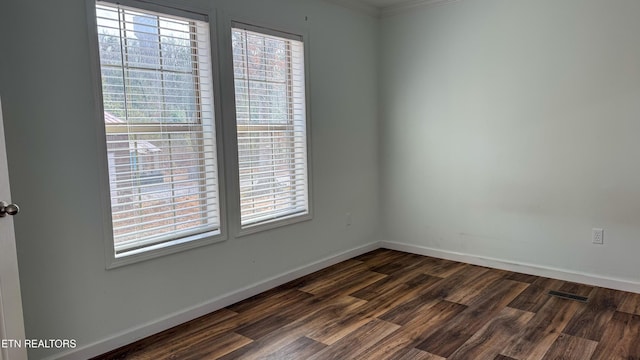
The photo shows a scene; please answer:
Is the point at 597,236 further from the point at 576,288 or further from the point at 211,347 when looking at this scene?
the point at 211,347

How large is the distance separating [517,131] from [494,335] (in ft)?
5.92

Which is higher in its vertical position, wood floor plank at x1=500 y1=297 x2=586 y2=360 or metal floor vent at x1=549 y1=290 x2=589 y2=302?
metal floor vent at x1=549 y1=290 x2=589 y2=302

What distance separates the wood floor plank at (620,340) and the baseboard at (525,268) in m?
0.49

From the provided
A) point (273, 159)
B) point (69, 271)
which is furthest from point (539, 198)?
point (69, 271)

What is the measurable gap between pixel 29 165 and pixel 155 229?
0.82 m

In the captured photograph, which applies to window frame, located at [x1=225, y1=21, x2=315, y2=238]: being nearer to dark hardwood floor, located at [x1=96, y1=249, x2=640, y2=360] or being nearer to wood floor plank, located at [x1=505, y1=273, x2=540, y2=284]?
dark hardwood floor, located at [x1=96, y1=249, x2=640, y2=360]

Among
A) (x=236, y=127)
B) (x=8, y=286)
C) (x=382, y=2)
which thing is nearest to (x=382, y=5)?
(x=382, y=2)

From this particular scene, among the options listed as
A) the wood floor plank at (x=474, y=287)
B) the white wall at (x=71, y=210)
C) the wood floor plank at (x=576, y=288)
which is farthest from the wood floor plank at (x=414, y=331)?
the white wall at (x=71, y=210)

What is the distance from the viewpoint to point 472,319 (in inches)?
113

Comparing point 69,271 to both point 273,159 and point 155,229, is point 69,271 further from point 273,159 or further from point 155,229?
point 273,159

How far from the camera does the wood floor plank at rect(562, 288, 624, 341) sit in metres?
2.66

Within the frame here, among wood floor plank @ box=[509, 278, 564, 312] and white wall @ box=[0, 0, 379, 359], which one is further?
wood floor plank @ box=[509, 278, 564, 312]

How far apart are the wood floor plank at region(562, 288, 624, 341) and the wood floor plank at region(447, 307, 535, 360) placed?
0.27 meters

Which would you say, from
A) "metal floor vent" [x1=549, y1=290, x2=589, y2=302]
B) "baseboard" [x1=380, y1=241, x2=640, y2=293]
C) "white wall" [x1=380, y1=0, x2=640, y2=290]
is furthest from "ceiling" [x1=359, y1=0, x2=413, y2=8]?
"metal floor vent" [x1=549, y1=290, x2=589, y2=302]
